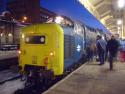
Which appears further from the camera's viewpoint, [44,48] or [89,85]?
[44,48]

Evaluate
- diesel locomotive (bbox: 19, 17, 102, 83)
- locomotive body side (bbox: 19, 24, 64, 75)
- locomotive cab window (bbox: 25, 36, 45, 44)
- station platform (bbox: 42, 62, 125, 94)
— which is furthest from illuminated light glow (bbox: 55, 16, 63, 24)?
station platform (bbox: 42, 62, 125, 94)

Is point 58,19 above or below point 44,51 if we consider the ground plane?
above

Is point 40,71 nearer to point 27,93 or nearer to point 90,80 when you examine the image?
point 27,93

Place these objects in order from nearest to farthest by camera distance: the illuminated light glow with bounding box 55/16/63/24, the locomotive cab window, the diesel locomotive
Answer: the diesel locomotive < the locomotive cab window < the illuminated light glow with bounding box 55/16/63/24

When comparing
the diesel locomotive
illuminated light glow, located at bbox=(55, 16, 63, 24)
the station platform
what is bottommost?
the station platform

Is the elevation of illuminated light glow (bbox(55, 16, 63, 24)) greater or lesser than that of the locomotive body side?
greater

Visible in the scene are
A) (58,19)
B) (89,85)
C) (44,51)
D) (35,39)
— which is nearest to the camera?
(89,85)

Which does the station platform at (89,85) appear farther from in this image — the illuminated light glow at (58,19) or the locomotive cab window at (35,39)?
the illuminated light glow at (58,19)

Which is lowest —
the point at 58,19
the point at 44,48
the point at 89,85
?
the point at 89,85

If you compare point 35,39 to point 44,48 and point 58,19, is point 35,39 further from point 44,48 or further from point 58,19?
point 58,19

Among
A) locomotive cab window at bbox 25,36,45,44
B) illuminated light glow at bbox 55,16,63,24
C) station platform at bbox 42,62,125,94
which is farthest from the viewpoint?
illuminated light glow at bbox 55,16,63,24

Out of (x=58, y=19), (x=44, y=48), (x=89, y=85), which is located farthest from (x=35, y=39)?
(x=89, y=85)

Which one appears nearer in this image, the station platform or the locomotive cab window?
the station platform

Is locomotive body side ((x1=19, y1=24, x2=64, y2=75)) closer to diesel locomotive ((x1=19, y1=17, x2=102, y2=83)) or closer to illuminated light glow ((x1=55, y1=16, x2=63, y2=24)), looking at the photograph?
diesel locomotive ((x1=19, y1=17, x2=102, y2=83))
